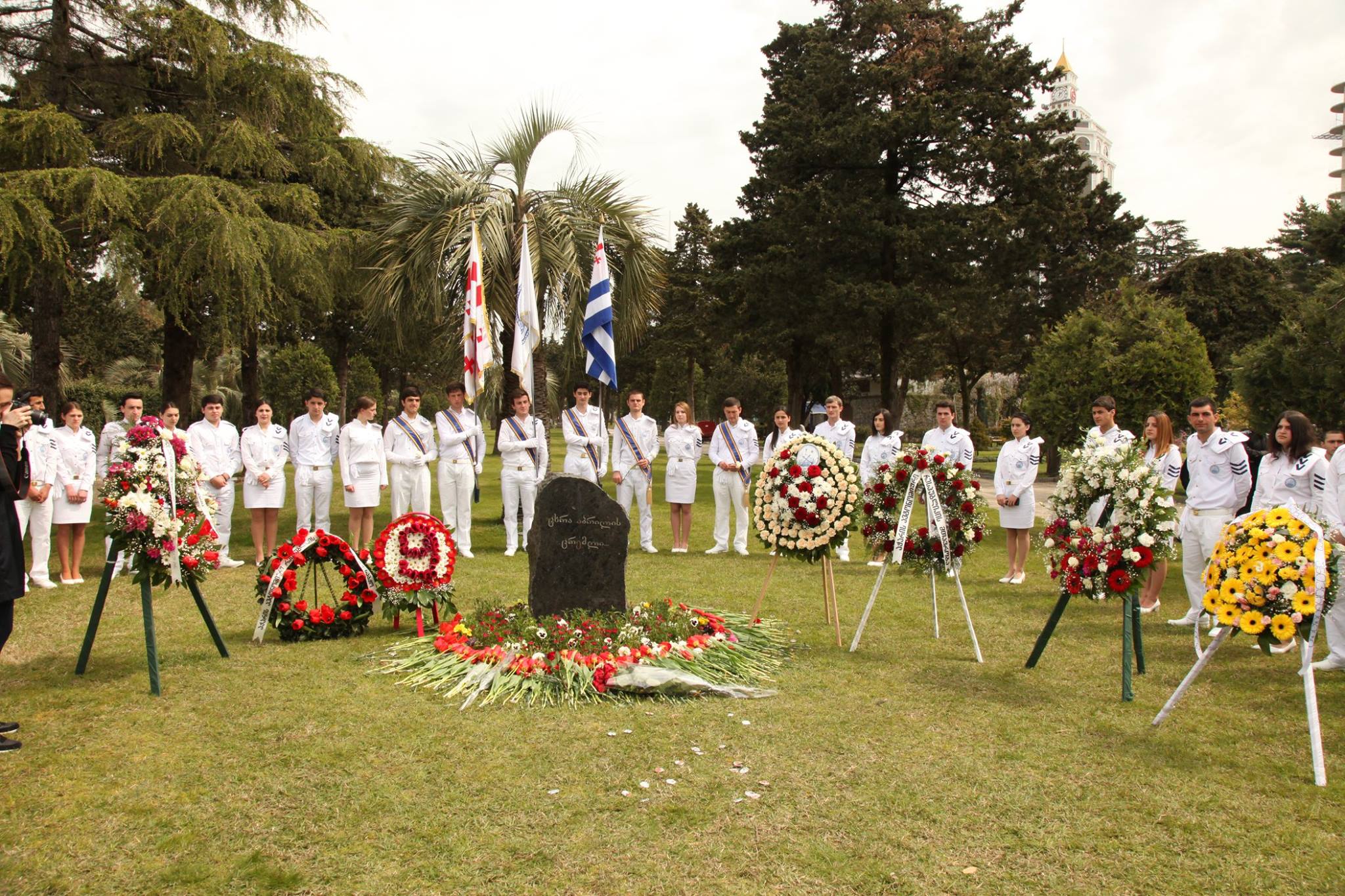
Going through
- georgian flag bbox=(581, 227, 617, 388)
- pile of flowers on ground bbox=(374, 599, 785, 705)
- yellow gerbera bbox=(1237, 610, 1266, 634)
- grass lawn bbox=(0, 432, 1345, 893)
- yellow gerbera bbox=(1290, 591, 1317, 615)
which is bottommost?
grass lawn bbox=(0, 432, 1345, 893)

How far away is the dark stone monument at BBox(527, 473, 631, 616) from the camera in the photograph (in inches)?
300

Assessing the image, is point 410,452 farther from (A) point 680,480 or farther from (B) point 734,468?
(B) point 734,468

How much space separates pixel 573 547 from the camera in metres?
7.66


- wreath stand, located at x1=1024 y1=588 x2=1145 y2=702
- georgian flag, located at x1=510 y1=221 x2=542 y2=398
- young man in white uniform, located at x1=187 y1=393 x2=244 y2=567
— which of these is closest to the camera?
wreath stand, located at x1=1024 y1=588 x2=1145 y2=702

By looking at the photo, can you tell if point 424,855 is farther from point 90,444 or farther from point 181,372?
point 181,372

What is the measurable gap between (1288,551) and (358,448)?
10023 millimetres

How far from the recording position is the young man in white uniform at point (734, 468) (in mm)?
13086

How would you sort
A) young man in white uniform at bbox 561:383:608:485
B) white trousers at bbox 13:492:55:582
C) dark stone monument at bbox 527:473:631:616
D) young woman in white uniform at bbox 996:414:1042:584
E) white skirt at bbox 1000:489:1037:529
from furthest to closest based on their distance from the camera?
1. young man in white uniform at bbox 561:383:608:485
2. white skirt at bbox 1000:489:1037:529
3. young woman in white uniform at bbox 996:414:1042:584
4. white trousers at bbox 13:492:55:582
5. dark stone monument at bbox 527:473:631:616

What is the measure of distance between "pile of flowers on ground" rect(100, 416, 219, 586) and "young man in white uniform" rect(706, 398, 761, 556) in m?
7.25

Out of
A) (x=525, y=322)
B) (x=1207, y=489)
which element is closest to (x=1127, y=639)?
(x=1207, y=489)

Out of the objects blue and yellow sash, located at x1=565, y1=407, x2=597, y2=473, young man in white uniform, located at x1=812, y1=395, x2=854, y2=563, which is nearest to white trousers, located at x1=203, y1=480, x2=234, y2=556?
blue and yellow sash, located at x1=565, y1=407, x2=597, y2=473

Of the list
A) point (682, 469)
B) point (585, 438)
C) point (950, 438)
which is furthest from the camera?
point (682, 469)

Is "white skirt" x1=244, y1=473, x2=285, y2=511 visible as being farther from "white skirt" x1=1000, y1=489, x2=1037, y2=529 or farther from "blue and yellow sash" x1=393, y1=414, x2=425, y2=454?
"white skirt" x1=1000, y1=489, x2=1037, y2=529

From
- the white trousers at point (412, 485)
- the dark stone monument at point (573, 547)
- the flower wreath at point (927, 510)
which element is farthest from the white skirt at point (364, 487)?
the flower wreath at point (927, 510)
